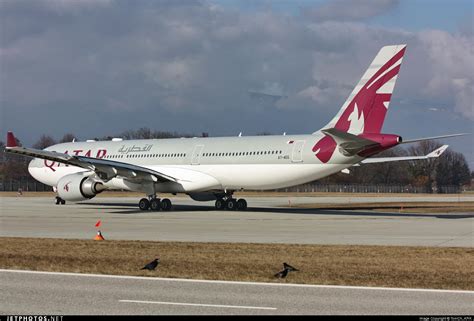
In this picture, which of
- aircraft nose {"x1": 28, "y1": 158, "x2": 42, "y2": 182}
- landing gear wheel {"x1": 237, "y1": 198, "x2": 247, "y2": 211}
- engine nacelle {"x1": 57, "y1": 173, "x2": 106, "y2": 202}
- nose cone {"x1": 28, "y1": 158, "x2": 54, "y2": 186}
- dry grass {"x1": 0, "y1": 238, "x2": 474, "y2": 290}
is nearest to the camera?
dry grass {"x1": 0, "y1": 238, "x2": 474, "y2": 290}

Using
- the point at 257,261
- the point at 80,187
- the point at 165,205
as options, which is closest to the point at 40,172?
the point at 80,187

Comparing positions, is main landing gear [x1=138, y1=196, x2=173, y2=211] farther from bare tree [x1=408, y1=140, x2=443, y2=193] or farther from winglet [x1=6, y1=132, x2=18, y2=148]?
bare tree [x1=408, y1=140, x2=443, y2=193]

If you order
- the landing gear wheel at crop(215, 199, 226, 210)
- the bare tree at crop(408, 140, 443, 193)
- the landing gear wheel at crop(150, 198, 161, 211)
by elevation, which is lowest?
the landing gear wheel at crop(150, 198, 161, 211)

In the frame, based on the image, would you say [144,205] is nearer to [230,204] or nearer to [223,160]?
[230,204]

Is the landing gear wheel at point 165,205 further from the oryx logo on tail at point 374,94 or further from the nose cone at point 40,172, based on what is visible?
the nose cone at point 40,172

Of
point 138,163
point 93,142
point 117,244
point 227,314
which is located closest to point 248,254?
point 117,244

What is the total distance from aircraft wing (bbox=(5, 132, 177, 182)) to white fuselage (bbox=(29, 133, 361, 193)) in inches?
39.7

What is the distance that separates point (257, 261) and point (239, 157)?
23197mm

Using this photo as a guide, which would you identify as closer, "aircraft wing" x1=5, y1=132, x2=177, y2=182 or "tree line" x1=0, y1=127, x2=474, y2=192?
"aircraft wing" x1=5, y1=132, x2=177, y2=182

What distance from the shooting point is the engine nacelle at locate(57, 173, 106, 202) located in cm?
4041

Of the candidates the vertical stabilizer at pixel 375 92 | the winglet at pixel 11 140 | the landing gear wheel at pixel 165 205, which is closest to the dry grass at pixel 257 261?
the vertical stabilizer at pixel 375 92

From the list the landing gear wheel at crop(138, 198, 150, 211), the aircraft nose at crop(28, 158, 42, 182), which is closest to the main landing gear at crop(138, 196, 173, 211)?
the landing gear wheel at crop(138, 198, 150, 211)

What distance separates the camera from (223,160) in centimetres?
3938

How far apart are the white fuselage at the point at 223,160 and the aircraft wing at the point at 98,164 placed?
3.31 feet
